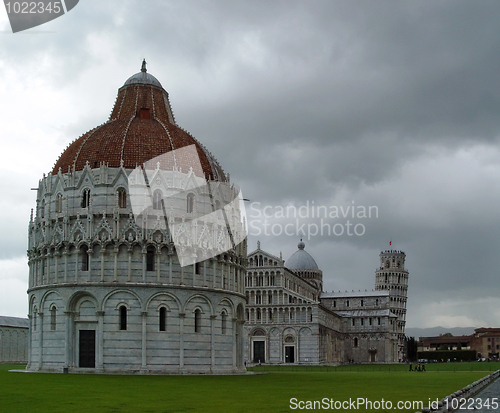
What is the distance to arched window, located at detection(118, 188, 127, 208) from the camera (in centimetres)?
5519

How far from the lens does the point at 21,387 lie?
35.7 m

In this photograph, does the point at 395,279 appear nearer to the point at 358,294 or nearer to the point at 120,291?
the point at 358,294

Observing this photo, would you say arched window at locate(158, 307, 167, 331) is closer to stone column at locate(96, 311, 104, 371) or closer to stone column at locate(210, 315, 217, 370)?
stone column at locate(210, 315, 217, 370)

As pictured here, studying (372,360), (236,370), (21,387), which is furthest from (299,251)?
(21,387)

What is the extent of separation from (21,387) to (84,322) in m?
17.8

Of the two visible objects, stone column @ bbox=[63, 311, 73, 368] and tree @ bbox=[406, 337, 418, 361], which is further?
tree @ bbox=[406, 337, 418, 361]

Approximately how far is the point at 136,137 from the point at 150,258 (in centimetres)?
1148

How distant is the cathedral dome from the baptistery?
89.5 meters

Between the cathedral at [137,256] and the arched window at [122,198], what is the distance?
85 millimetres

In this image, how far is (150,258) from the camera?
54.6 meters

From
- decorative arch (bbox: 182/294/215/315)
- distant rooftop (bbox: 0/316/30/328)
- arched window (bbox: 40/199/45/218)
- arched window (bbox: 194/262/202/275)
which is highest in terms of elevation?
arched window (bbox: 40/199/45/218)

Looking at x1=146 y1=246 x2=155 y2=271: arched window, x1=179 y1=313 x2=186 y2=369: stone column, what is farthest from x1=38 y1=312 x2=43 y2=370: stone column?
x1=179 y1=313 x2=186 y2=369: stone column

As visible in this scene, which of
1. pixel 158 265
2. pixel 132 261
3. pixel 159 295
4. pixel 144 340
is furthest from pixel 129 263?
pixel 144 340

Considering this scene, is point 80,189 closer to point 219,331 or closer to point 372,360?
point 219,331
